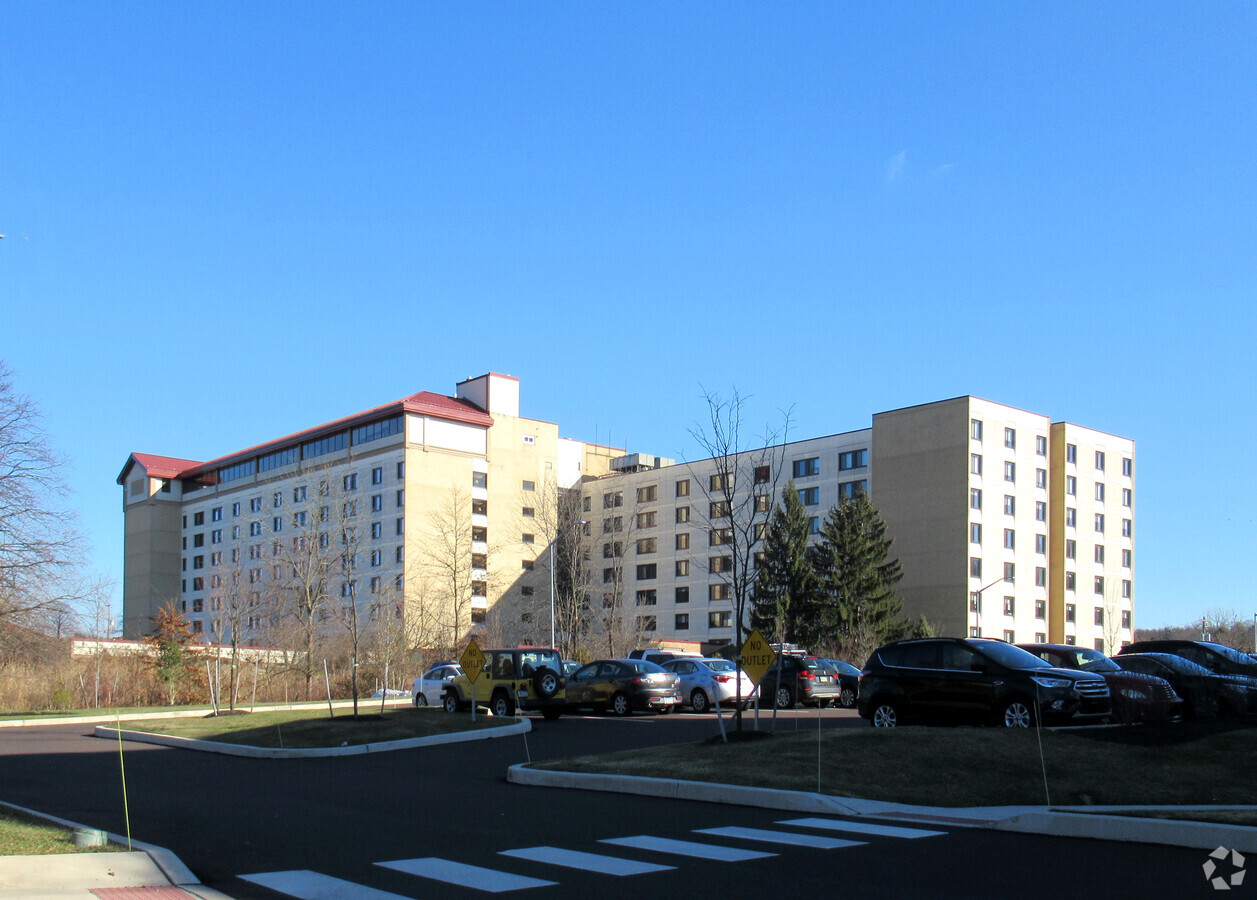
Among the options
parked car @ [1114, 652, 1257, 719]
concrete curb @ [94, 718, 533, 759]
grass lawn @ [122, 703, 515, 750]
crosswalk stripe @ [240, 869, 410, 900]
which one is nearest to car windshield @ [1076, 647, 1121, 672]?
parked car @ [1114, 652, 1257, 719]

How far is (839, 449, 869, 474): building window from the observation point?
3300 inches

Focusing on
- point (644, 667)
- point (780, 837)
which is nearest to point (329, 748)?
point (644, 667)

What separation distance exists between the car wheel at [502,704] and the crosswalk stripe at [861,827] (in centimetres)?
1893

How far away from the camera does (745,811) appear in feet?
42.1

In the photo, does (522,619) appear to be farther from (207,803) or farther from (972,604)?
(207,803)

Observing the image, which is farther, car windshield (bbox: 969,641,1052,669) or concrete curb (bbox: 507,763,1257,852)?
car windshield (bbox: 969,641,1052,669)

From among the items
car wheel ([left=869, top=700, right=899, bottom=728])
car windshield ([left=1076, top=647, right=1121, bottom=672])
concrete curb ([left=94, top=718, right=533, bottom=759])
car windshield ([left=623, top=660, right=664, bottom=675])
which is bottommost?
concrete curb ([left=94, top=718, right=533, bottom=759])

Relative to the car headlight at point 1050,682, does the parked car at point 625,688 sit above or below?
below

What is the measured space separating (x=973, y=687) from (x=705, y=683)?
13365mm

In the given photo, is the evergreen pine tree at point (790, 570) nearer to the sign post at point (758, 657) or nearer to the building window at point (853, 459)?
the building window at point (853, 459)

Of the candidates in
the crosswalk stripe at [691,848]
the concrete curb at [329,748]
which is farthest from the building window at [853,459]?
the crosswalk stripe at [691,848]

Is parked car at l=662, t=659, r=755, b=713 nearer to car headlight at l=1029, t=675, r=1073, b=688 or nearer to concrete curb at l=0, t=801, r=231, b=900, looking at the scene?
car headlight at l=1029, t=675, r=1073, b=688

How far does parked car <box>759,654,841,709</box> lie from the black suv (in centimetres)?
1070

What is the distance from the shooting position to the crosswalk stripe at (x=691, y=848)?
9.62 metres
